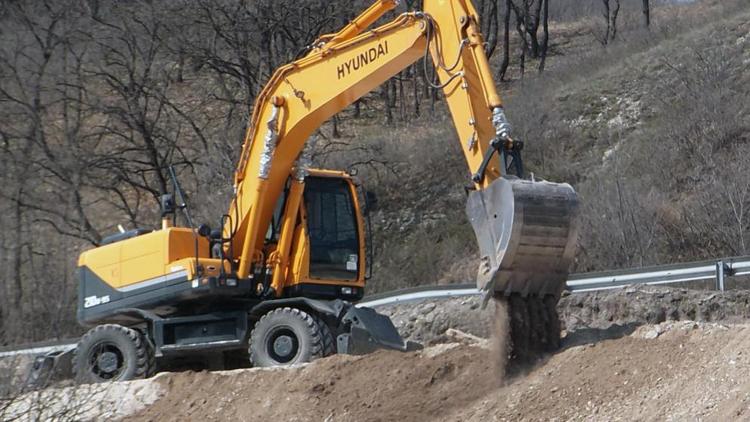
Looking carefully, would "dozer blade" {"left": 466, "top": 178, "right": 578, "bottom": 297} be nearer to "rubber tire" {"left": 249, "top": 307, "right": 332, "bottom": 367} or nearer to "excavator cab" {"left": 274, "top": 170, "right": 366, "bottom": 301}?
"rubber tire" {"left": 249, "top": 307, "right": 332, "bottom": 367}

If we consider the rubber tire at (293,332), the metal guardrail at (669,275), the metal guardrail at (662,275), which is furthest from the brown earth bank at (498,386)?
the metal guardrail at (669,275)

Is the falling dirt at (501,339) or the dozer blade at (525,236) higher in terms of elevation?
the dozer blade at (525,236)

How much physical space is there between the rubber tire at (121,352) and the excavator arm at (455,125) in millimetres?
1637

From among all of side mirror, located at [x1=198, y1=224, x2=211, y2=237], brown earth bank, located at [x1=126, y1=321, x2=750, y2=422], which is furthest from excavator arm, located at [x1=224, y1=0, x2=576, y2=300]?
brown earth bank, located at [x1=126, y1=321, x2=750, y2=422]

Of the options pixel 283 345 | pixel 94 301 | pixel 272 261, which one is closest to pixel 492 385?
pixel 283 345

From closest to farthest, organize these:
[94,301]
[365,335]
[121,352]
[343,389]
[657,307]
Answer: [343,389] < [365,335] < [121,352] < [657,307] < [94,301]

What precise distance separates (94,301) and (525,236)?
718cm

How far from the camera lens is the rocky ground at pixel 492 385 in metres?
9.82

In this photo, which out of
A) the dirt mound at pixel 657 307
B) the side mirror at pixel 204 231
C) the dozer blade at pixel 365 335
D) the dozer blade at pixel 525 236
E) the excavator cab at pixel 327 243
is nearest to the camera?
the dozer blade at pixel 525 236

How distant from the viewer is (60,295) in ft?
81.3

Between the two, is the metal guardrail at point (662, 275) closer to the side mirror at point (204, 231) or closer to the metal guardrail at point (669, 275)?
the metal guardrail at point (669, 275)

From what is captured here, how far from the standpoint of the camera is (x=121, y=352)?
1562 centimetres

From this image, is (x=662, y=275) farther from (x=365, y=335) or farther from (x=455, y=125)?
(x=455, y=125)

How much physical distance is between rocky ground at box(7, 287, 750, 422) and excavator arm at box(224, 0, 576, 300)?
0.91 m
